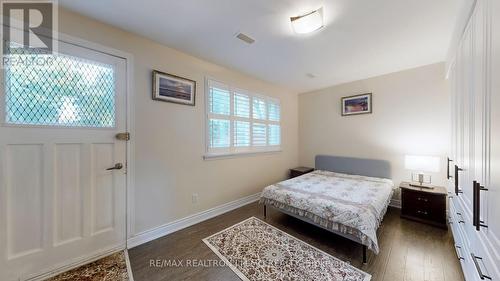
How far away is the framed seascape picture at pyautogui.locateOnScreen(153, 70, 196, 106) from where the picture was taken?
2.34m

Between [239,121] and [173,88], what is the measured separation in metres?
1.32

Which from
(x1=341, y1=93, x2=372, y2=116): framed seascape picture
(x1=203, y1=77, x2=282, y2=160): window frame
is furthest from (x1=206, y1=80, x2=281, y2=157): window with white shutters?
(x1=341, y1=93, x2=372, y2=116): framed seascape picture

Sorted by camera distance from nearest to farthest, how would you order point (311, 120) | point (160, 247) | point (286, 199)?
point (160, 247) → point (286, 199) → point (311, 120)

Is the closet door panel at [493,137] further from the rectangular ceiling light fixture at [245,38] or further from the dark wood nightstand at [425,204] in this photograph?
the dark wood nightstand at [425,204]

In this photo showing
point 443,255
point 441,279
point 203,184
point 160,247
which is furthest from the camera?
point 203,184

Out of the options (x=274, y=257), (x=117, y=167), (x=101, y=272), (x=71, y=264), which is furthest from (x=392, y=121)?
(x=71, y=264)

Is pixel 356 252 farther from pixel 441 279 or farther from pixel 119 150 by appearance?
pixel 119 150

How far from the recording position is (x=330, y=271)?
1752mm

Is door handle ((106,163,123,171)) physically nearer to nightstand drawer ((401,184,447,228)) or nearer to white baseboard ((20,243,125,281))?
white baseboard ((20,243,125,281))

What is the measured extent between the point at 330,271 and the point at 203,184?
198 centimetres

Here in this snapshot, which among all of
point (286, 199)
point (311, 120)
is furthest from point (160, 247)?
point (311, 120)

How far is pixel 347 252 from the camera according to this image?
6.70ft

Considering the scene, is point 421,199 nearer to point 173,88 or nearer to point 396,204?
point 396,204

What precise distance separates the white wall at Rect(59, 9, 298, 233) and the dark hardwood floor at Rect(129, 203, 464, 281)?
1.27ft
